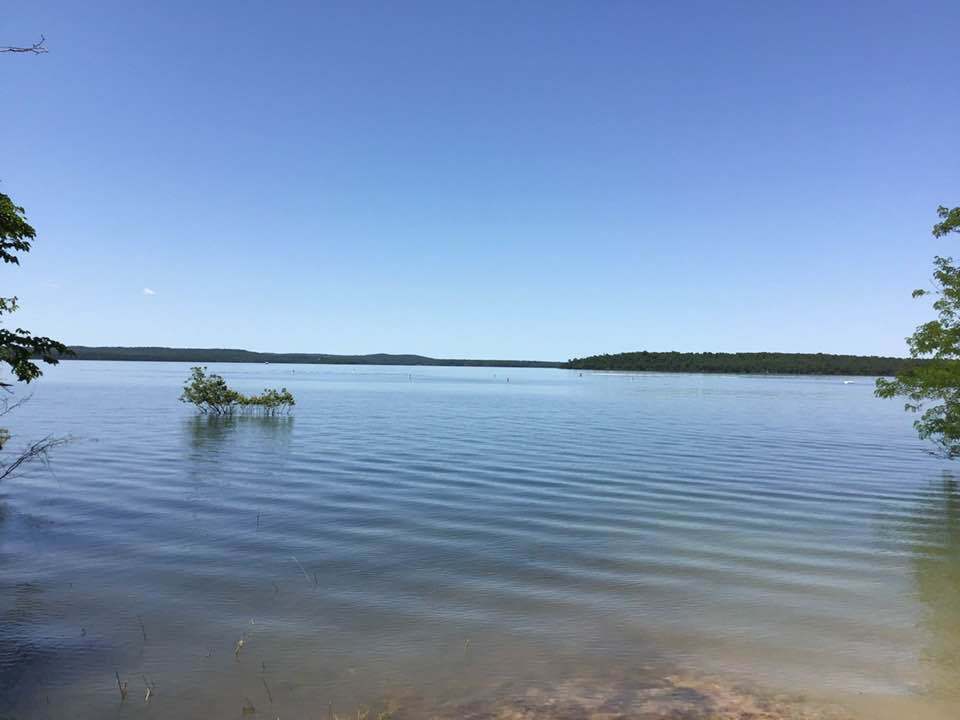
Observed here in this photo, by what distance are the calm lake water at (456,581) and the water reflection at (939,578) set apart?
55mm

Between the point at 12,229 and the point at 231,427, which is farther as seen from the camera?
the point at 231,427

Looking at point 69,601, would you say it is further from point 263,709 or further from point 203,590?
point 263,709

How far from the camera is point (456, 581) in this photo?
1091 centimetres

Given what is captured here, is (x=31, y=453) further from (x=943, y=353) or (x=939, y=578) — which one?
(x=943, y=353)

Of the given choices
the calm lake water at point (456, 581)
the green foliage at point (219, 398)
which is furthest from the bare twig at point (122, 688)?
the green foliage at point (219, 398)

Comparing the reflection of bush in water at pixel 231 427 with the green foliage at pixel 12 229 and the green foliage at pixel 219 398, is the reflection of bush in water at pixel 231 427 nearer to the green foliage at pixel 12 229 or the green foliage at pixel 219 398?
the green foliage at pixel 219 398

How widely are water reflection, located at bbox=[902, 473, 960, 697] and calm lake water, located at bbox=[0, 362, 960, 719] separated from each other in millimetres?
55

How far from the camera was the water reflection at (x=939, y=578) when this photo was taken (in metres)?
7.76

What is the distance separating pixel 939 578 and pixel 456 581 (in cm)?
797

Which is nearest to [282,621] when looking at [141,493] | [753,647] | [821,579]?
[753,647]

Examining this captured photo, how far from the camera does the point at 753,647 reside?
27.5 feet

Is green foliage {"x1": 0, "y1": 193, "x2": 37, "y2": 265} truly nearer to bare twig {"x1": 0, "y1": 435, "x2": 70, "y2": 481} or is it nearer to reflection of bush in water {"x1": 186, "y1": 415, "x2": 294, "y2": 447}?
bare twig {"x1": 0, "y1": 435, "x2": 70, "y2": 481}

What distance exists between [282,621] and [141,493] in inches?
410

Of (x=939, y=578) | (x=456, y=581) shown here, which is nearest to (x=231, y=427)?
(x=456, y=581)
